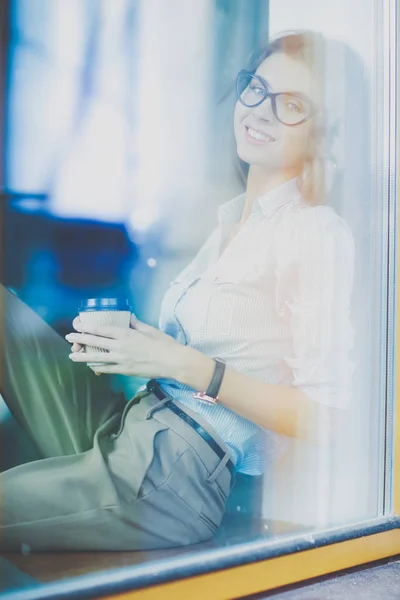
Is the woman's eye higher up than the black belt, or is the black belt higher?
the woman's eye

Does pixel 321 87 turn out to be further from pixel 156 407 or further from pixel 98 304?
pixel 156 407

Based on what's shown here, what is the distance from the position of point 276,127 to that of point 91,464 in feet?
3.20

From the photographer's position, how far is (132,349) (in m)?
1.59

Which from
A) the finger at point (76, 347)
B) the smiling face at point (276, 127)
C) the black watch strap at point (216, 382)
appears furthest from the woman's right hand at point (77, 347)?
the smiling face at point (276, 127)

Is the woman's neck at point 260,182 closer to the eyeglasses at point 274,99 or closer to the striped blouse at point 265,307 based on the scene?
the striped blouse at point 265,307

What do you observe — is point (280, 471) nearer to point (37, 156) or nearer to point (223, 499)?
point (223, 499)

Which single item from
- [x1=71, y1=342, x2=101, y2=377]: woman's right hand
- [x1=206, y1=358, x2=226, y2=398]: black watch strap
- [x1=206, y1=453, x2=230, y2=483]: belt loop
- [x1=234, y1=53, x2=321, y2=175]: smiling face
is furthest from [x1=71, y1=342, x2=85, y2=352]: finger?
[x1=234, y1=53, x2=321, y2=175]: smiling face

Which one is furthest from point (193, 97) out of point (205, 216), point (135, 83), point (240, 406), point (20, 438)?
point (20, 438)

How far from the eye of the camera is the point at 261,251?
1732 millimetres

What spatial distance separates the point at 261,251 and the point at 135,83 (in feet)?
1.71

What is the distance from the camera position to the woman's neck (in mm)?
1798

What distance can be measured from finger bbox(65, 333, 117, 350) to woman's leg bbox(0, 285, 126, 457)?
0.02m

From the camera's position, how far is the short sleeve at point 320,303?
1718 millimetres

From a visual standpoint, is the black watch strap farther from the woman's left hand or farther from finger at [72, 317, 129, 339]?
finger at [72, 317, 129, 339]
